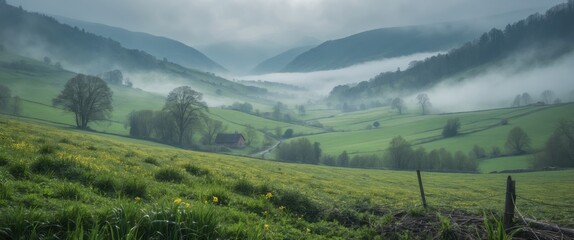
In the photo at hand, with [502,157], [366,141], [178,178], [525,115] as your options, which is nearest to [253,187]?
[178,178]

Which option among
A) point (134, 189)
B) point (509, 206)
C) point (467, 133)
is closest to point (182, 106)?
point (134, 189)

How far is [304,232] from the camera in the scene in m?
11.8

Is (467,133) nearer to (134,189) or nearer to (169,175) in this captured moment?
(169,175)

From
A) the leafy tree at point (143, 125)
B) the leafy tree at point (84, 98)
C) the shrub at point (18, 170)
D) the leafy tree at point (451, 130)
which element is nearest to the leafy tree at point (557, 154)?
the leafy tree at point (451, 130)

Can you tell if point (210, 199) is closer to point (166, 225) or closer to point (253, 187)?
point (253, 187)

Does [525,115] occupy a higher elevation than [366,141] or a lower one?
higher

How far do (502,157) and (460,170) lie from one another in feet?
82.6

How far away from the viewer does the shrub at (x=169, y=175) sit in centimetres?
1636

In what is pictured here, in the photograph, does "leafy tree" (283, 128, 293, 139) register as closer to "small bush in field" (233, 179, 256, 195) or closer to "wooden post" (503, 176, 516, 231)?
"small bush in field" (233, 179, 256, 195)

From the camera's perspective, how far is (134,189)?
1224 cm

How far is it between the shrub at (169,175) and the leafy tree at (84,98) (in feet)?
289

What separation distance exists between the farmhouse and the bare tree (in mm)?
33619

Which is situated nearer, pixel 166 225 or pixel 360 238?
pixel 166 225

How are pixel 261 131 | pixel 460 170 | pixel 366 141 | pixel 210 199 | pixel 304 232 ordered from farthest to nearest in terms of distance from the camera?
pixel 261 131, pixel 366 141, pixel 460 170, pixel 210 199, pixel 304 232
